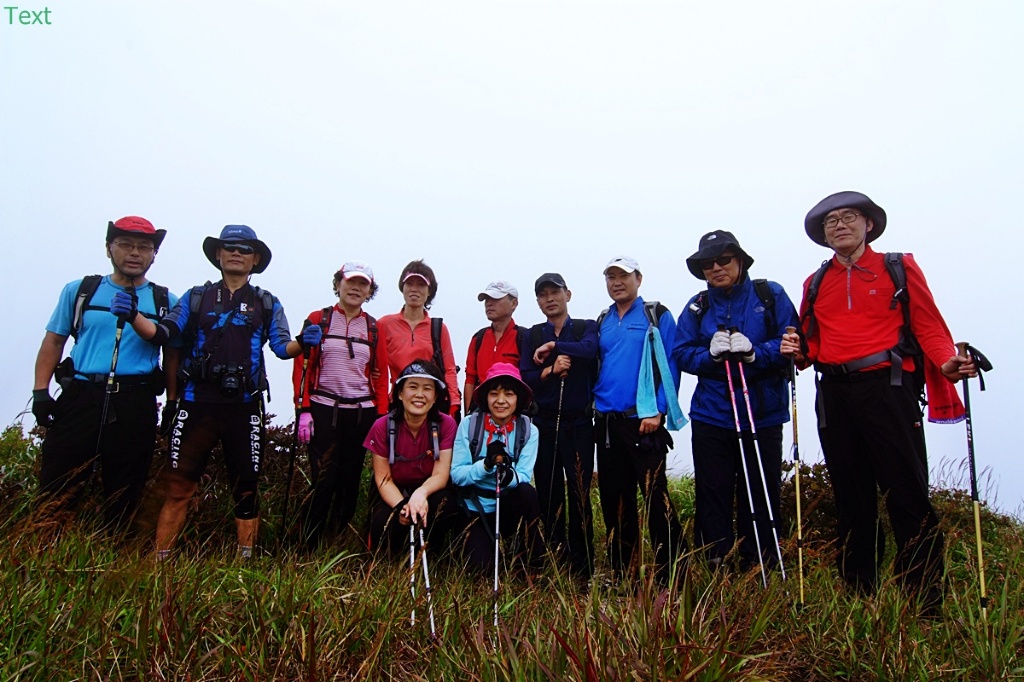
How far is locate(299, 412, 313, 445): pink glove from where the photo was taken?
550 centimetres

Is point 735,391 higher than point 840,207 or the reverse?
the reverse

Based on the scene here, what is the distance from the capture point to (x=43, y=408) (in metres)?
4.82

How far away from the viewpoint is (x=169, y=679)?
2670 mm

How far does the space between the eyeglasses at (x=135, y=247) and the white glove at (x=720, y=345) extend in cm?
414

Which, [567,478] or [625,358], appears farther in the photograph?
[567,478]

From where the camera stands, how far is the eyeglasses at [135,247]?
518 centimetres

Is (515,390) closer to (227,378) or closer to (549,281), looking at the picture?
(549,281)

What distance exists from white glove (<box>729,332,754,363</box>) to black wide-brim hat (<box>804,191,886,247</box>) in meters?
0.89

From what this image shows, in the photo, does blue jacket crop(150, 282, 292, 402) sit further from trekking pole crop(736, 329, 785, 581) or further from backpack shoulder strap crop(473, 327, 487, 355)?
trekking pole crop(736, 329, 785, 581)

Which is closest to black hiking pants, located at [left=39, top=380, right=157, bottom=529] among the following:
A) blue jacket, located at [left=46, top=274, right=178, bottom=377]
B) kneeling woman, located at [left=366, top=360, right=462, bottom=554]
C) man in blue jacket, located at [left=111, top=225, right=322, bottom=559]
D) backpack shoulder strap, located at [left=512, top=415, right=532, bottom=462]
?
blue jacket, located at [left=46, top=274, right=178, bottom=377]

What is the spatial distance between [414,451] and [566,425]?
1.25 metres

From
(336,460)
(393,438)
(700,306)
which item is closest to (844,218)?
(700,306)

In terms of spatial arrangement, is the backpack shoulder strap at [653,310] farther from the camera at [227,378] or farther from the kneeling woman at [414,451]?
the camera at [227,378]

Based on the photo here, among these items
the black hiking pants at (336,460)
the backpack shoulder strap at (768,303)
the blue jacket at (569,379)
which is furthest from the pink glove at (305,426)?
the backpack shoulder strap at (768,303)
